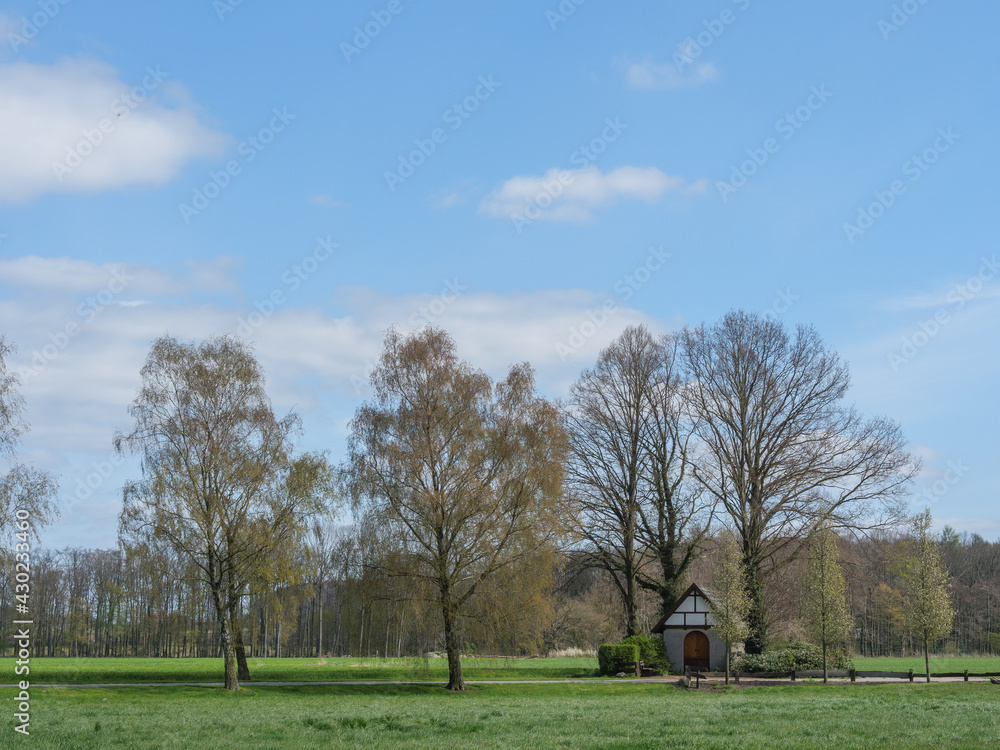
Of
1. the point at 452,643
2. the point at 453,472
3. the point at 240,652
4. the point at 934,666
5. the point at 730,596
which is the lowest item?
the point at 934,666

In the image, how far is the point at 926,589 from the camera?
125 feet

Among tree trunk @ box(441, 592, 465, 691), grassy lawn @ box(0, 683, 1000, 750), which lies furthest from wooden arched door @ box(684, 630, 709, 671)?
tree trunk @ box(441, 592, 465, 691)

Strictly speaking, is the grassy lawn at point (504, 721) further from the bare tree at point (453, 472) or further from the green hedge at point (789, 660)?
the green hedge at point (789, 660)

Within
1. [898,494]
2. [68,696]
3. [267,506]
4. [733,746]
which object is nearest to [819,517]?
[898,494]

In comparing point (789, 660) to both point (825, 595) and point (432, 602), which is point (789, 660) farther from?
point (432, 602)

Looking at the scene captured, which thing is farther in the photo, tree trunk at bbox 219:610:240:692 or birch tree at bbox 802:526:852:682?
birch tree at bbox 802:526:852:682

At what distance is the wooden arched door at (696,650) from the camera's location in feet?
142

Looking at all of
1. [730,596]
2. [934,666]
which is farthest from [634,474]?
[934,666]

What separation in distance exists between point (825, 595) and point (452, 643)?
60.4 ft

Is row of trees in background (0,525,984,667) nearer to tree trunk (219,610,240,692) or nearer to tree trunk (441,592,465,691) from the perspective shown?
tree trunk (441,592,465,691)

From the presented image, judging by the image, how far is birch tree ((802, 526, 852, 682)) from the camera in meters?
38.0

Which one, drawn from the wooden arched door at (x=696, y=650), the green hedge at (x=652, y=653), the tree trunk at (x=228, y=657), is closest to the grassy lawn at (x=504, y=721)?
the tree trunk at (x=228, y=657)

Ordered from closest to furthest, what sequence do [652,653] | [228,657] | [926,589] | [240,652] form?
[228,657]
[240,652]
[926,589]
[652,653]

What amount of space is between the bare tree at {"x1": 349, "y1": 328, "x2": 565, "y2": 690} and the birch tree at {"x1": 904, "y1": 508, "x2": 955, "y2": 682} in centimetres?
1830
